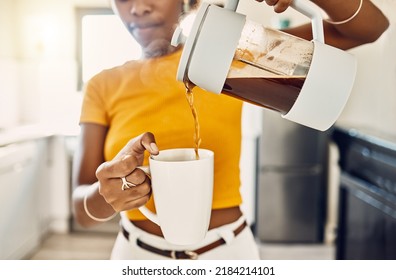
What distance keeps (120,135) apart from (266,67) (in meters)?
0.17

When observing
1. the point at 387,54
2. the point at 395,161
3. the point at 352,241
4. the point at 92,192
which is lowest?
the point at 352,241

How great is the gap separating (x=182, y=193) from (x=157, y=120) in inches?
3.6

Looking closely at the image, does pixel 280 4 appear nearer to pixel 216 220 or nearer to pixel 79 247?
pixel 216 220

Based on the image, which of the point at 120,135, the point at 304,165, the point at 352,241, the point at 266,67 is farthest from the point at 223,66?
the point at 304,165

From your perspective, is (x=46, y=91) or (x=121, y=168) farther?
(x=46, y=91)

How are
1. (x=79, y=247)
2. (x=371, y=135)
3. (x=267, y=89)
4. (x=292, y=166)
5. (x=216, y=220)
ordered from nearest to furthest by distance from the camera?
1. (x=267, y=89)
2. (x=216, y=220)
3. (x=79, y=247)
4. (x=371, y=135)
5. (x=292, y=166)

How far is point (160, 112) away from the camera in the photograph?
439mm

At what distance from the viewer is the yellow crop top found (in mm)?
437

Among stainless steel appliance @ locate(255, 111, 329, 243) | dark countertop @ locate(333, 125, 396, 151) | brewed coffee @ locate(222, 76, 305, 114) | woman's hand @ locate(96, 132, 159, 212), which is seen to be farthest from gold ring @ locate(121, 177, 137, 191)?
stainless steel appliance @ locate(255, 111, 329, 243)

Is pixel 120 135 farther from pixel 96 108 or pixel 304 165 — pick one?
pixel 304 165

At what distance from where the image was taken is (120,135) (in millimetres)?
438

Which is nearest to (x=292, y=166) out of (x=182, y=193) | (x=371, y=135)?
(x=371, y=135)

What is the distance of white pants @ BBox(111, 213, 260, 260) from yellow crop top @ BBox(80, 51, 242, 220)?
0.9 inches

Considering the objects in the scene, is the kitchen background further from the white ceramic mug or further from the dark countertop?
the dark countertop
